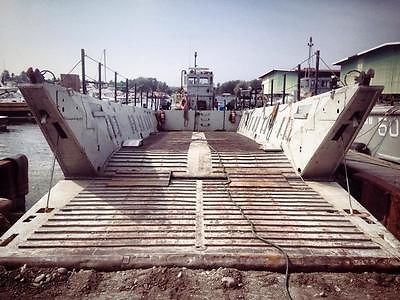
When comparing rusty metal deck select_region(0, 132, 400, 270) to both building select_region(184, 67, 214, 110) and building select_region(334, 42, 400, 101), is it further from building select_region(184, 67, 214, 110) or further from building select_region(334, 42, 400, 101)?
building select_region(334, 42, 400, 101)

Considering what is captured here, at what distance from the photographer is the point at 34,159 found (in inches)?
579

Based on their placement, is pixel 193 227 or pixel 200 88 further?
pixel 200 88

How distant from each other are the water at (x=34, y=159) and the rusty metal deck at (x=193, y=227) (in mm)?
4506

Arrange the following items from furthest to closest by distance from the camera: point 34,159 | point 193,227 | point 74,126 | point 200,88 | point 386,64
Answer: point 386,64, point 200,88, point 34,159, point 74,126, point 193,227

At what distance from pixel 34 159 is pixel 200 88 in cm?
1005

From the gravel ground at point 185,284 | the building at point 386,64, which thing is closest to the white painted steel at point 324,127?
the gravel ground at point 185,284

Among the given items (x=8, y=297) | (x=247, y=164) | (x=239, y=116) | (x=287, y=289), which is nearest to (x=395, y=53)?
(x=239, y=116)

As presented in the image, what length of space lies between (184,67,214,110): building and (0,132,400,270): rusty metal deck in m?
13.0

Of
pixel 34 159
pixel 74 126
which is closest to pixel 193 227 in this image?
pixel 74 126

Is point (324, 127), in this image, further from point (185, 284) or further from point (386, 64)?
point (386, 64)

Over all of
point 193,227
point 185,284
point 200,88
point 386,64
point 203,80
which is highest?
point 386,64

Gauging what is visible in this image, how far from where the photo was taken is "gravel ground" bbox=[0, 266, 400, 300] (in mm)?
2895

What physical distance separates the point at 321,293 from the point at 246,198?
228cm

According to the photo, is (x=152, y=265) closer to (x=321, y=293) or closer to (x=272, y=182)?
(x=321, y=293)
